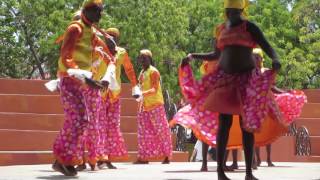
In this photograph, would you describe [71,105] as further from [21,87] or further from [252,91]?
[21,87]

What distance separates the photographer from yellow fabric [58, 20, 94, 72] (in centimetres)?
778

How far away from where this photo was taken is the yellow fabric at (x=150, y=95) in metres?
12.3

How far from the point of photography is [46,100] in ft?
48.3

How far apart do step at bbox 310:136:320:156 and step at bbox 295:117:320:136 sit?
396 mm

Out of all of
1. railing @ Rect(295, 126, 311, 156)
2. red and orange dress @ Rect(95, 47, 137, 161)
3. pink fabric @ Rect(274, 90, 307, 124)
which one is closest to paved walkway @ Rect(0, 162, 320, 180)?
pink fabric @ Rect(274, 90, 307, 124)

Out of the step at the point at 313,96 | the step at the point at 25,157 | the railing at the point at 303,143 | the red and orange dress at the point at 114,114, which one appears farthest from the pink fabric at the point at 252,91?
the step at the point at 313,96

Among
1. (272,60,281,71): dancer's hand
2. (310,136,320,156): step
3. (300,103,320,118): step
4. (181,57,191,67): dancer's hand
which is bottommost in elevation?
(310,136,320,156): step

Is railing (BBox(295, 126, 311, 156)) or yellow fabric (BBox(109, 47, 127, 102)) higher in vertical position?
yellow fabric (BBox(109, 47, 127, 102))

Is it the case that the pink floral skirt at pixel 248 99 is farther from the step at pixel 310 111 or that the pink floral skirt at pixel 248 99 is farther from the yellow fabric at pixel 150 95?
the step at pixel 310 111

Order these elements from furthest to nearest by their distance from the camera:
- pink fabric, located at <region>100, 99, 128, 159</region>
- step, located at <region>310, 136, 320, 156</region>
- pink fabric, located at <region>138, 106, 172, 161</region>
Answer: step, located at <region>310, 136, 320, 156</region>
pink fabric, located at <region>138, 106, 172, 161</region>
pink fabric, located at <region>100, 99, 128, 159</region>

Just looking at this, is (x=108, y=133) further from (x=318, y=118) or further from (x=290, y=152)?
(x=318, y=118)

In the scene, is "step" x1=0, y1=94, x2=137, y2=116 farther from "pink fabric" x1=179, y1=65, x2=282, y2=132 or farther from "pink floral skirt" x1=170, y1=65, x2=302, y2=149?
"pink fabric" x1=179, y1=65, x2=282, y2=132

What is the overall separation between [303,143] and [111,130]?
7.41 m

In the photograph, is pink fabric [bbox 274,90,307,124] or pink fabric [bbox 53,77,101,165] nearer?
pink fabric [bbox 53,77,101,165]
